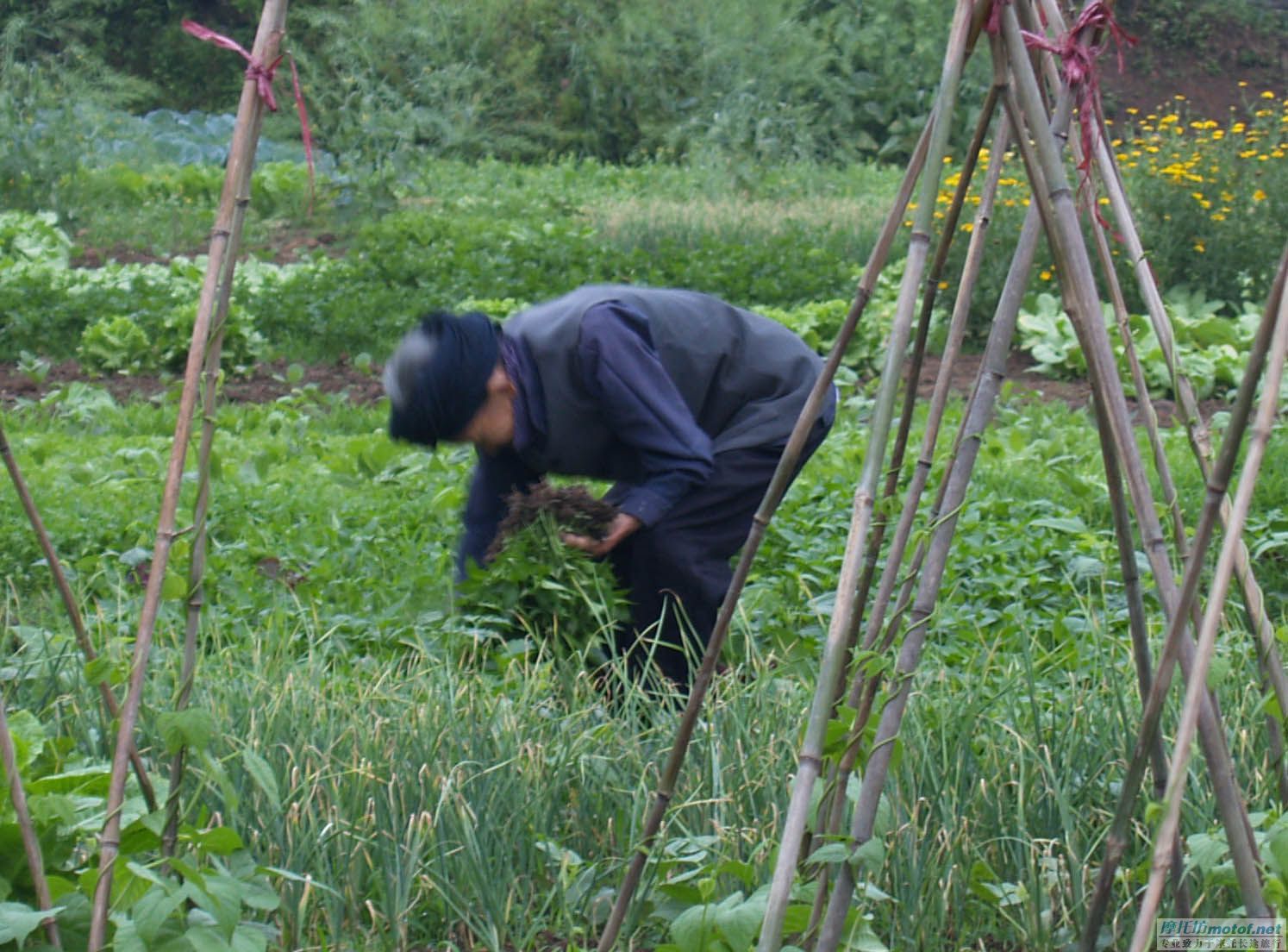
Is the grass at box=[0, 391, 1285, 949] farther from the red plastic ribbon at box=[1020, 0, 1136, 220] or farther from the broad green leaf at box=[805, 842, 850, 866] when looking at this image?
the red plastic ribbon at box=[1020, 0, 1136, 220]

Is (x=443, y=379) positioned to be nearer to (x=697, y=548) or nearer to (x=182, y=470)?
(x=697, y=548)

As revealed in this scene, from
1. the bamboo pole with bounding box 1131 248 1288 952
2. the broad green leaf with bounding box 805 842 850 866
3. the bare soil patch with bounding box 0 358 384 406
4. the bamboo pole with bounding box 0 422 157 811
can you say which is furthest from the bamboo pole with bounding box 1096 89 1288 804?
the bare soil patch with bounding box 0 358 384 406

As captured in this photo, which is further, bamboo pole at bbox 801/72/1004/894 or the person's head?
the person's head

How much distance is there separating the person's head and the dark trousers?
2.04 ft

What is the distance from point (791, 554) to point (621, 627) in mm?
1050

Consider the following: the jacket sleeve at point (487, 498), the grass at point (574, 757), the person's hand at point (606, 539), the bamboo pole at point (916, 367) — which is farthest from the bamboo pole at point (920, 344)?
the jacket sleeve at point (487, 498)

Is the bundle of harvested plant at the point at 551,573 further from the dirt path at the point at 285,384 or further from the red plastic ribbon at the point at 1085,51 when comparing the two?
the dirt path at the point at 285,384

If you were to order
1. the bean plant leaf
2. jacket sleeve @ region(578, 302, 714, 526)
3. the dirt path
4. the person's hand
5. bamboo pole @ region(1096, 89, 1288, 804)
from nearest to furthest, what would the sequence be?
1. the bean plant leaf
2. bamboo pole @ region(1096, 89, 1288, 804)
3. jacket sleeve @ region(578, 302, 714, 526)
4. the person's hand
5. the dirt path

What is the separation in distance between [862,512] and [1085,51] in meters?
0.73

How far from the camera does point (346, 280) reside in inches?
355

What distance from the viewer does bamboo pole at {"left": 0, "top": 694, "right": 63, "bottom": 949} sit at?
1.81 meters

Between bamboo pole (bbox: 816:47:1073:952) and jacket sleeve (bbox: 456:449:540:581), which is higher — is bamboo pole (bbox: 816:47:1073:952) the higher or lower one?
the higher one

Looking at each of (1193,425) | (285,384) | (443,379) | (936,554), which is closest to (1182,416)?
(1193,425)

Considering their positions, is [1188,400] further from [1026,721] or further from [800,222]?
[800,222]
